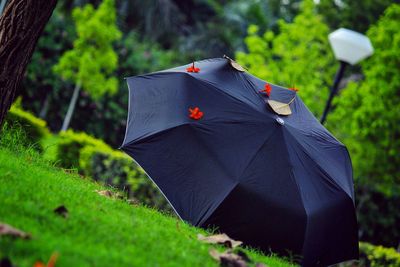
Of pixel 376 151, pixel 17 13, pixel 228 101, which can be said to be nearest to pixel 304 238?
pixel 228 101

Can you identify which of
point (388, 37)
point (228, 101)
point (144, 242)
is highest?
point (388, 37)

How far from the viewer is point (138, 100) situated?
20.6 ft

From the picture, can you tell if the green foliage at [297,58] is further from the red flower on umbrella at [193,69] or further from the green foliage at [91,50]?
the red flower on umbrella at [193,69]

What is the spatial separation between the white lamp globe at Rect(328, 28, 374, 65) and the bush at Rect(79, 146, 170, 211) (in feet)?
13.9

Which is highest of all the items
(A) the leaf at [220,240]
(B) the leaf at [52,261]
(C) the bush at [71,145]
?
(B) the leaf at [52,261]

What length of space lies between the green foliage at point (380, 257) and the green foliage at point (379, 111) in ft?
8.62

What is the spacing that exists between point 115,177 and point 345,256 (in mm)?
5351

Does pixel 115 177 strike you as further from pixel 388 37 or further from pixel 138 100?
pixel 388 37

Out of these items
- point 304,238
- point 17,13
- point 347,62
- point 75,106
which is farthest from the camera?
point 75,106

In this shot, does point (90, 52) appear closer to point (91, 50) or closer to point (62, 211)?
point (91, 50)

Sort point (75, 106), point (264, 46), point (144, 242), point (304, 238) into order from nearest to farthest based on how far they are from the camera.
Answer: point (144, 242)
point (304, 238)
point (264, 46)
point (75, 106)

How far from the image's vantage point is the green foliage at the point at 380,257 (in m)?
10.4

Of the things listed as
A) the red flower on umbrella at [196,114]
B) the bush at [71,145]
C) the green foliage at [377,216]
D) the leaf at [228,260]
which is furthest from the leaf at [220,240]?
the green foliage at [377,216]

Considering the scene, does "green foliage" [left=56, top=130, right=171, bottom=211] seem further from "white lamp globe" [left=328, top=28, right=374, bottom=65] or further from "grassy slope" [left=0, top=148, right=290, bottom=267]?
"grassy slope" [left=0, top=148, right=290, bottom=267]
